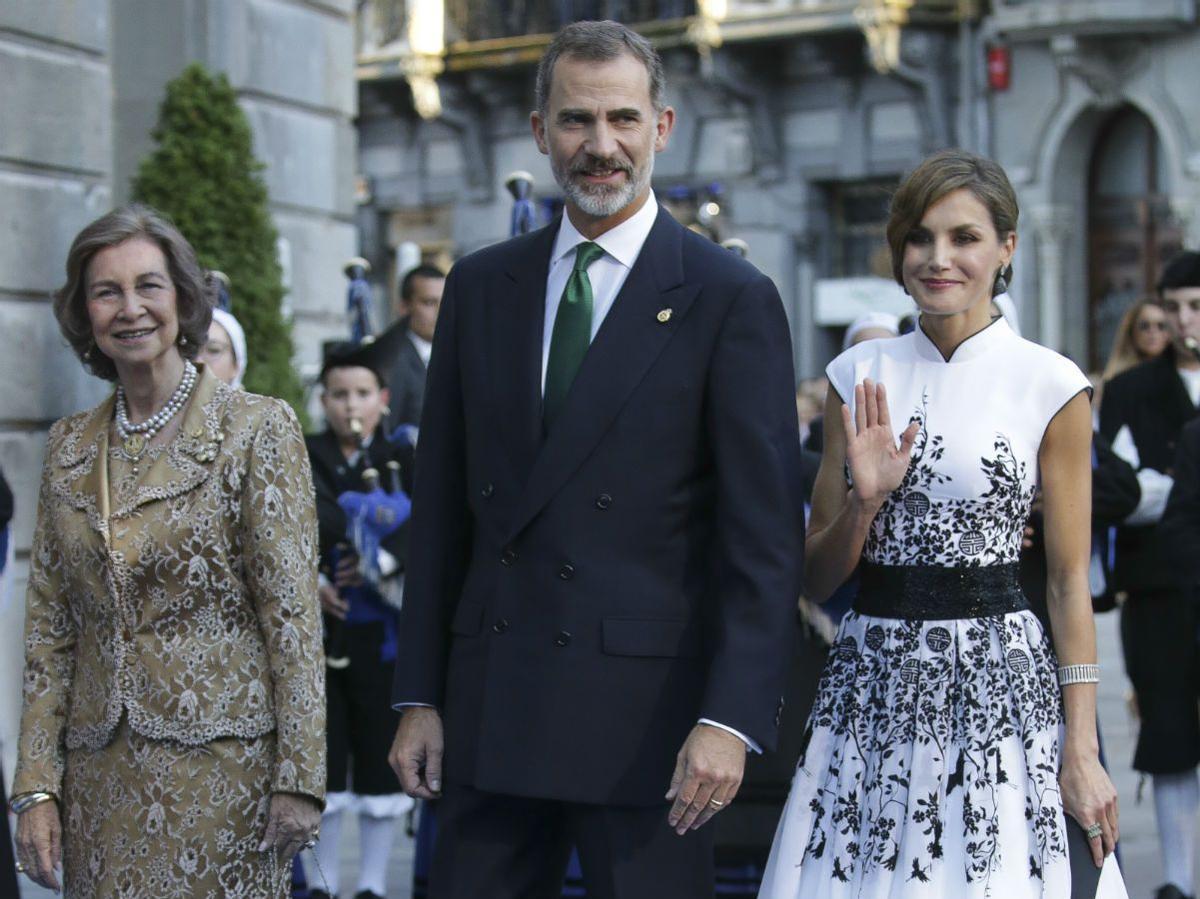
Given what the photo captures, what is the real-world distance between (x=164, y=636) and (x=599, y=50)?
4.58 feet

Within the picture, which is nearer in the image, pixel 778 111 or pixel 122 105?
pixel 122 105

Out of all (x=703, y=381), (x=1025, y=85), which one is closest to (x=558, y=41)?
(x=703, y=381)

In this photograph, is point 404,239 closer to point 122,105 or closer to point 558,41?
point 122,105

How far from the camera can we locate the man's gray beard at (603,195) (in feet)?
12.3

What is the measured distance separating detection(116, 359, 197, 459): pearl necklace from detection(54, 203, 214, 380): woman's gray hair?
0.10 m

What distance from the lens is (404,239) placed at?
29.8 metres

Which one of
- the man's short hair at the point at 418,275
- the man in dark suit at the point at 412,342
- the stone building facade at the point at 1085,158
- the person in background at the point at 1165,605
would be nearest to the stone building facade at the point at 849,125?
the stone building facade at the point at 1085,158

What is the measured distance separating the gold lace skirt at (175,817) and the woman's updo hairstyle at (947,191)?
1.59 meters

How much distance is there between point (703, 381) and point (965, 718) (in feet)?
2.77

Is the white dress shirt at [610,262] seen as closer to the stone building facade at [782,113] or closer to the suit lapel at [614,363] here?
the suit lapel at [614,363]

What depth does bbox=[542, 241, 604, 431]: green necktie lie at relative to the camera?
3785mm

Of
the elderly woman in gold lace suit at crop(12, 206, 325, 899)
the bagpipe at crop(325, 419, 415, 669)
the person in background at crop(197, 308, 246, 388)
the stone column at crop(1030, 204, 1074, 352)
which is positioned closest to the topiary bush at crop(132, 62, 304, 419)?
the bagpipe at crop(325, 419, 415, 669)

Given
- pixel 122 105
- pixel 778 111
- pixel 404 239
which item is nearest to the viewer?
pixel 122 105

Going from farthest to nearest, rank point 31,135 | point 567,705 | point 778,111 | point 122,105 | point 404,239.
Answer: point 404,239 → point 778,111 → point 122,105 → point 31,135 → point 567,705
